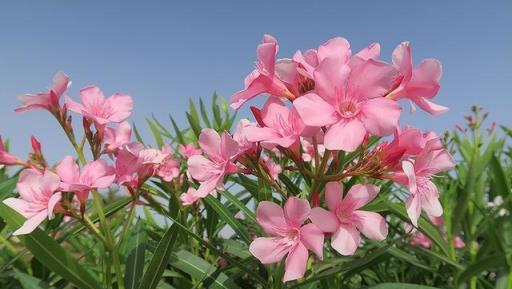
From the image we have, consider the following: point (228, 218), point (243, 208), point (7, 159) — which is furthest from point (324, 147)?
point (7, 159)

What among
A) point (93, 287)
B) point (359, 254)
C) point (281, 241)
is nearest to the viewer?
point (281, 241)

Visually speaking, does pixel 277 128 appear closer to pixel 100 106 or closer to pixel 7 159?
pixel 100 106

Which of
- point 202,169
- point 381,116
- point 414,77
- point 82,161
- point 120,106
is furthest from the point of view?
point 120,106

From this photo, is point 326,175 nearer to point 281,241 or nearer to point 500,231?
point 281,241

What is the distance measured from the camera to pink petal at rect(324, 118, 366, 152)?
2.60ft

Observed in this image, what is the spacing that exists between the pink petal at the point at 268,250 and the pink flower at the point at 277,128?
18 cm

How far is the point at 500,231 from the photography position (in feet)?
4.83

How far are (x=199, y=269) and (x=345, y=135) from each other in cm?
62

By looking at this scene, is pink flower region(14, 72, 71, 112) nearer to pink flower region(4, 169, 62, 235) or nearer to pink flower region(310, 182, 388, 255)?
pink flower region(4, 169, 62, 235)

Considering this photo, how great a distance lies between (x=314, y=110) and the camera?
806mm

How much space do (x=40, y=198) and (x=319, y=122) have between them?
0.67m

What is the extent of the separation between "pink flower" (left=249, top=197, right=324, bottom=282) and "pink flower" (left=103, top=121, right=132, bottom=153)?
53 cm

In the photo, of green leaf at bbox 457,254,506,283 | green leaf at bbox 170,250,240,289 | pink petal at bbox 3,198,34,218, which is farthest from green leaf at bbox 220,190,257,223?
green leaf at bbox 457,254,506,283

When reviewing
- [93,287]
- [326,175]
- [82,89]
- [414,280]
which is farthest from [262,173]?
[414,280]
